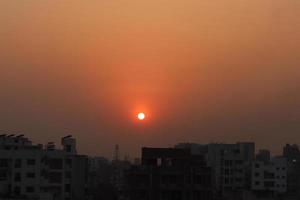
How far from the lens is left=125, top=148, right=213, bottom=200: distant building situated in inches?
2319

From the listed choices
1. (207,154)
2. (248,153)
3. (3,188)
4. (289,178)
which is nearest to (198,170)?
(3,188)

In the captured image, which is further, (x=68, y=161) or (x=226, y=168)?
(x=226, y=168)

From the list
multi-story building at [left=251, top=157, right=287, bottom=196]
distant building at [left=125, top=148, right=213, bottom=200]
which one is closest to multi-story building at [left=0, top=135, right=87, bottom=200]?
distant building at [left=125, top=148, right=213, bottom=200]

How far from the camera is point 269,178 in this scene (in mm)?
88062

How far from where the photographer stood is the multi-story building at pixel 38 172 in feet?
188

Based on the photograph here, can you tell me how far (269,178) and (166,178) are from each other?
108 feet

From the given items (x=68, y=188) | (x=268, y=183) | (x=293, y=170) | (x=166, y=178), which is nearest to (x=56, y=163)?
(x=68, y=188)

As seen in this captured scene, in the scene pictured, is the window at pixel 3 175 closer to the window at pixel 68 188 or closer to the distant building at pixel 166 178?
the window at pixel 68 188

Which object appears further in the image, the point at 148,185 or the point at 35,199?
the point at 148,185

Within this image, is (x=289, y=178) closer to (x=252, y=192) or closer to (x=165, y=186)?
(x=252, y=192)

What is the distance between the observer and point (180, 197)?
5909cm

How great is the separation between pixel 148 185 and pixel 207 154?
34226mm

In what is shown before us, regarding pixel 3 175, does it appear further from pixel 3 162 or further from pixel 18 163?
pixel 18 163

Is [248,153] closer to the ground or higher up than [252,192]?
higher up
